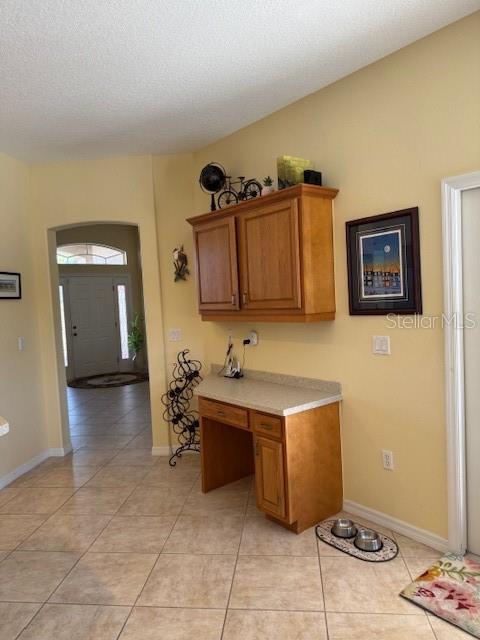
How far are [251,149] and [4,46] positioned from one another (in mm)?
1747

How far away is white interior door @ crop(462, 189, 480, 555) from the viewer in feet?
7.12

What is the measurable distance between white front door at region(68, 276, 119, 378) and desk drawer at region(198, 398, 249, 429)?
5.86 metres

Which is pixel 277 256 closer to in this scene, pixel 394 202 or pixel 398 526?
pixel 394 202

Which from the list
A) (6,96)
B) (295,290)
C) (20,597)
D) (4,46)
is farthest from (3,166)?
(20,597)

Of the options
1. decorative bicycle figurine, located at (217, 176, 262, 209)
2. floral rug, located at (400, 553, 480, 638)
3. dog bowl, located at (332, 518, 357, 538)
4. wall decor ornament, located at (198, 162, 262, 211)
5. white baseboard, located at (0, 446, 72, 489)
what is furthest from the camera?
white baseboard, located at (0, 446, 72, 489)

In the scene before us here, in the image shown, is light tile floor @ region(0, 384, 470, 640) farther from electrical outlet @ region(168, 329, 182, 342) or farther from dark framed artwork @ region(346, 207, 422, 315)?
dark framed artwork @ region(346, 207, 422, 315)

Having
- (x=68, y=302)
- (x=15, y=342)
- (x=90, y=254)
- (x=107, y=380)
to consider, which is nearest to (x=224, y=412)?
(x=15, y=342)

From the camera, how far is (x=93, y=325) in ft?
27.9

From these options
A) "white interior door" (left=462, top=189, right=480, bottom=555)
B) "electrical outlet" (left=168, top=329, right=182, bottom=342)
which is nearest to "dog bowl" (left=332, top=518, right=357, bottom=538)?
"white interior door" (left=462, top=189, right=480, bottom=555)

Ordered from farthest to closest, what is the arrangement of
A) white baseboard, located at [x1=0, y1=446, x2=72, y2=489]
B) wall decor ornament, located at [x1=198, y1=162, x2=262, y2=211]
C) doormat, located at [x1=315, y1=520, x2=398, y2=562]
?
1. white baseboard, located at [x1=0, y1=446, x2=72, y2=489]
2. wall decor ornament, located at [x1=198, y1=162, x2=262, y2=211]
3. doormat, located at [x1=315, y1=520, x2=398, y2=562]

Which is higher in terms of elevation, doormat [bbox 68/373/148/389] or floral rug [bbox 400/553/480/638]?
doormat [bbox 68/373/148/389]

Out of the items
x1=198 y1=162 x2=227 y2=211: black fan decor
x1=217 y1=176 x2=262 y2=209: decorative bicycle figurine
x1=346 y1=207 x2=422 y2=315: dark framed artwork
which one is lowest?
x1=346 y1=207 x2=422 y2=315: dark framed artwork

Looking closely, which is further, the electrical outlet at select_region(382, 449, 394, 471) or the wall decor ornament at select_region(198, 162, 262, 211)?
the wall decor ornament at select_region(198, 162, 262, 211)

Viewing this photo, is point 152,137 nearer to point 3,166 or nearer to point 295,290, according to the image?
point 3,166
